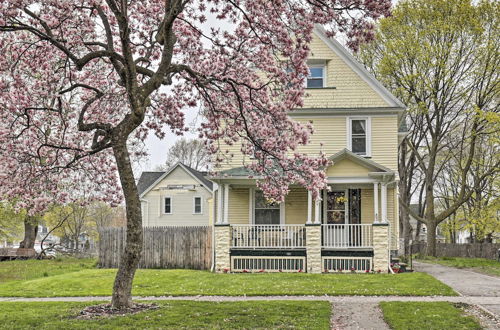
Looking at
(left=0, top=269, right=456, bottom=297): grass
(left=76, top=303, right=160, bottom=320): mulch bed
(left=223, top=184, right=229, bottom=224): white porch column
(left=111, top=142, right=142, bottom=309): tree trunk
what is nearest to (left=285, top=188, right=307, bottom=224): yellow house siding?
(left=223, top=184, right=229, bottom=224): white porch column

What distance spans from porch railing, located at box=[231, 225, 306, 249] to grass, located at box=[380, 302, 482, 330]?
8458 mm

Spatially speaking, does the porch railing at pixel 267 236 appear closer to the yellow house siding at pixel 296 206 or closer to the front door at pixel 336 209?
the yellow house siding at pixel 296 206

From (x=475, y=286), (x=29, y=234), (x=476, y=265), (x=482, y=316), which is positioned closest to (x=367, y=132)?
(x=475, y=286)

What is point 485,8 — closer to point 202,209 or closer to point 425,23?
point 425,23

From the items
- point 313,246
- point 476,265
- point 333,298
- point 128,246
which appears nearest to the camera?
point 128,246

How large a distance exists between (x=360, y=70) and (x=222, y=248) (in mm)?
8477

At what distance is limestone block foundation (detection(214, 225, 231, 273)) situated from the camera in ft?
61.7

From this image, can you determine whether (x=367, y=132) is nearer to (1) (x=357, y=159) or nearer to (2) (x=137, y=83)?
(1) (x=357, y=159)

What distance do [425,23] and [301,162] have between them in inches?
717

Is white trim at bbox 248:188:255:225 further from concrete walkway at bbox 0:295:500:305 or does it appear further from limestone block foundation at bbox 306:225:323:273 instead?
concrete walkway at bbox 0:295:500:305

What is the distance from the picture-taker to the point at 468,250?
3797 centimetres

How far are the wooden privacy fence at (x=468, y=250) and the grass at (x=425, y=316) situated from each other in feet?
81.8

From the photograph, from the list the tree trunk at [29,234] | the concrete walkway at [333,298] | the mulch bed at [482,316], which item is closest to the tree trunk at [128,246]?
the concrete walkway at [333,298]

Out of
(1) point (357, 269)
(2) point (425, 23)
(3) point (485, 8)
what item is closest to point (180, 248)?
Answer: (1) point (357, 269)
